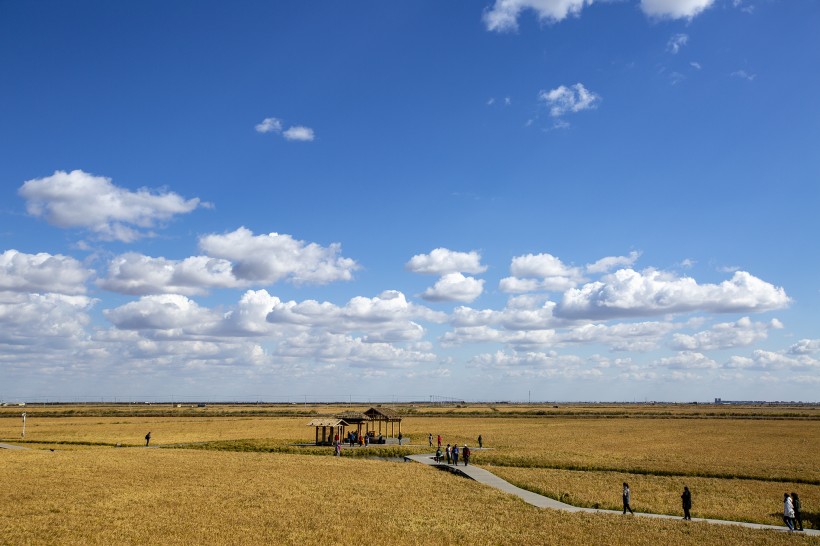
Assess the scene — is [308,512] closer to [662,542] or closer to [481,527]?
[481,527]

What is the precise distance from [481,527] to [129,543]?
12.4 metres

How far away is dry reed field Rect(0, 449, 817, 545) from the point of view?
21.7 m

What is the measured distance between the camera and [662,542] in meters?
21.4

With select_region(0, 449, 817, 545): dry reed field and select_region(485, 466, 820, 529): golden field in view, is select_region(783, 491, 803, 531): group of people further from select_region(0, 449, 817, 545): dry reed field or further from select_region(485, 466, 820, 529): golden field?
select_region(485, 466, 820, 529): golden field

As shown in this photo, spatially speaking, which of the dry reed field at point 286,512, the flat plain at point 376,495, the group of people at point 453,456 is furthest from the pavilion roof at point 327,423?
the dry reed field at point 286,512

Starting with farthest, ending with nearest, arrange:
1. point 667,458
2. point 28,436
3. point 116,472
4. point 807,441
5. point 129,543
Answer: point 28,436 < point 807,441 < point 667,458 < point 116,472 < point 129,543

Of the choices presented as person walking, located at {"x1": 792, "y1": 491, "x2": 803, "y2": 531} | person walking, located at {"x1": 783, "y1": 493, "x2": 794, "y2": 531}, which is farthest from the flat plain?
person walking, located at {"x1": 792, "y1": 491, "x2": 803, "y2": 531}

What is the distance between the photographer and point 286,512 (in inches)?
1024

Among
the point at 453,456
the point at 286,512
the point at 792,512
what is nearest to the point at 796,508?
the point at 792,512

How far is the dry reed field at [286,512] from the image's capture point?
71.3 ft

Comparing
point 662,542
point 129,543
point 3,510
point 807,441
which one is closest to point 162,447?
point 3,510

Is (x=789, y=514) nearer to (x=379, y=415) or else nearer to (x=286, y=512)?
(x=286, y=512)

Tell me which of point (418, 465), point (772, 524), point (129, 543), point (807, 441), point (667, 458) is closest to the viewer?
point (129, 543)

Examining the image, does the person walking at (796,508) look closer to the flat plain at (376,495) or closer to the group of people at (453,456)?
the flat plain at (376,495)
